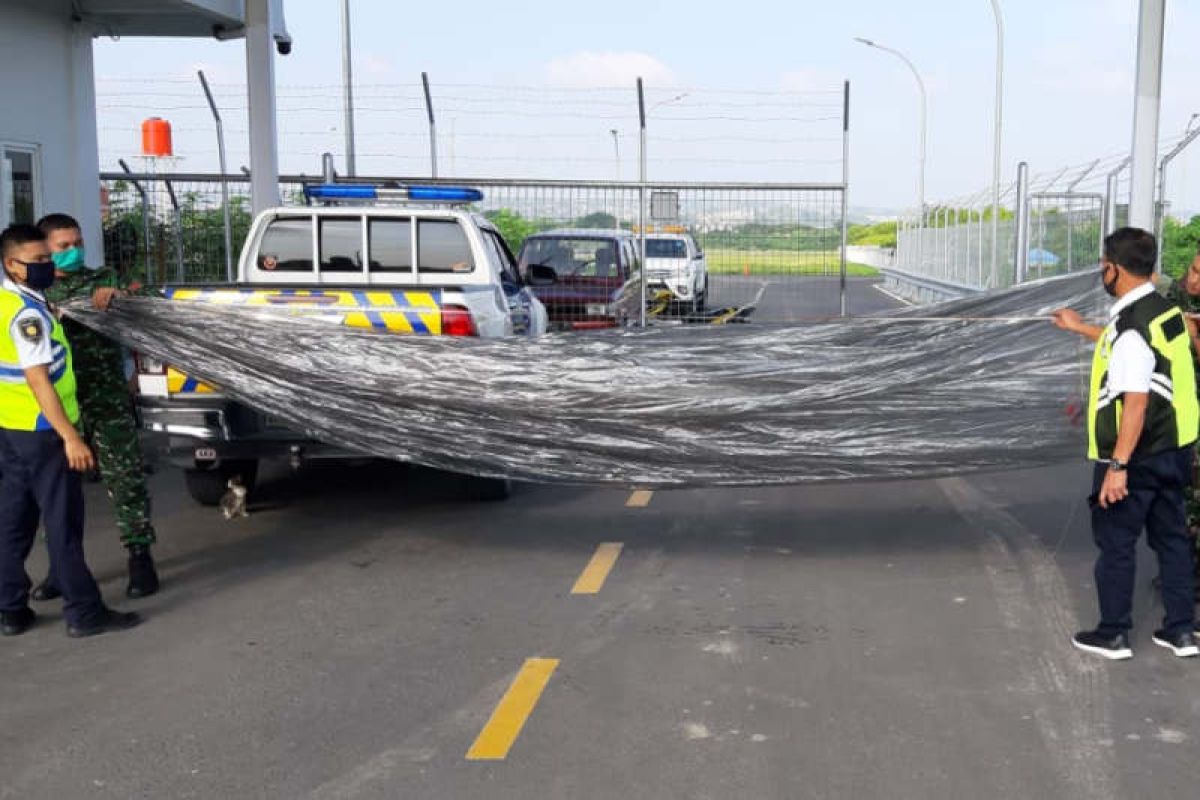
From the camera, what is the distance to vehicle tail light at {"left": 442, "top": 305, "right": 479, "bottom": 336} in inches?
292

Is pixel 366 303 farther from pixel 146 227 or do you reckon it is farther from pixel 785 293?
pixel 146 227

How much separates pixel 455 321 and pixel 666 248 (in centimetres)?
772

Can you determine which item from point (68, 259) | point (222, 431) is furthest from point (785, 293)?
point (68, 259)

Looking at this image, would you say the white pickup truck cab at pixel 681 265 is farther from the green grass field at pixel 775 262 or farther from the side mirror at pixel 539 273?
the side mirror at pixel 539 273

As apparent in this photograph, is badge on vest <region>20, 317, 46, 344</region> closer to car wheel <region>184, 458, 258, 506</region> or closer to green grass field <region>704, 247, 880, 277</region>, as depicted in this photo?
car wheel <region>184, 458, 258, 506</region>

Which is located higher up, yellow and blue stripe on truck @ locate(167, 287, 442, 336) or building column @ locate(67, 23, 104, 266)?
building column @ locate(67, 23, 104, 266)

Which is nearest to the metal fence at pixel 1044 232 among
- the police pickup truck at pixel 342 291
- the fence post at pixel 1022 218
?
the fence post at pixel 1022 218

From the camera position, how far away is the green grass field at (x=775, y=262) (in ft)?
47.8

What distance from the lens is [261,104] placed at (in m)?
13.7

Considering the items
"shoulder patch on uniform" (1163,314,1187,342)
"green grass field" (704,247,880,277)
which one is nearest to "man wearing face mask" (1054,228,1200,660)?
"shoulder patch on uniform" (1163,314,1187,342)

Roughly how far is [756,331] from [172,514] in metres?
4.19

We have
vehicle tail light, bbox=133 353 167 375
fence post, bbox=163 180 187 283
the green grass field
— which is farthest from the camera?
fence post, bbox=163 180 187 283

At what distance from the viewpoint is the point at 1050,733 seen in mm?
4648

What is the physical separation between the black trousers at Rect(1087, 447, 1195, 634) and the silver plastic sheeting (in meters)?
1.27
